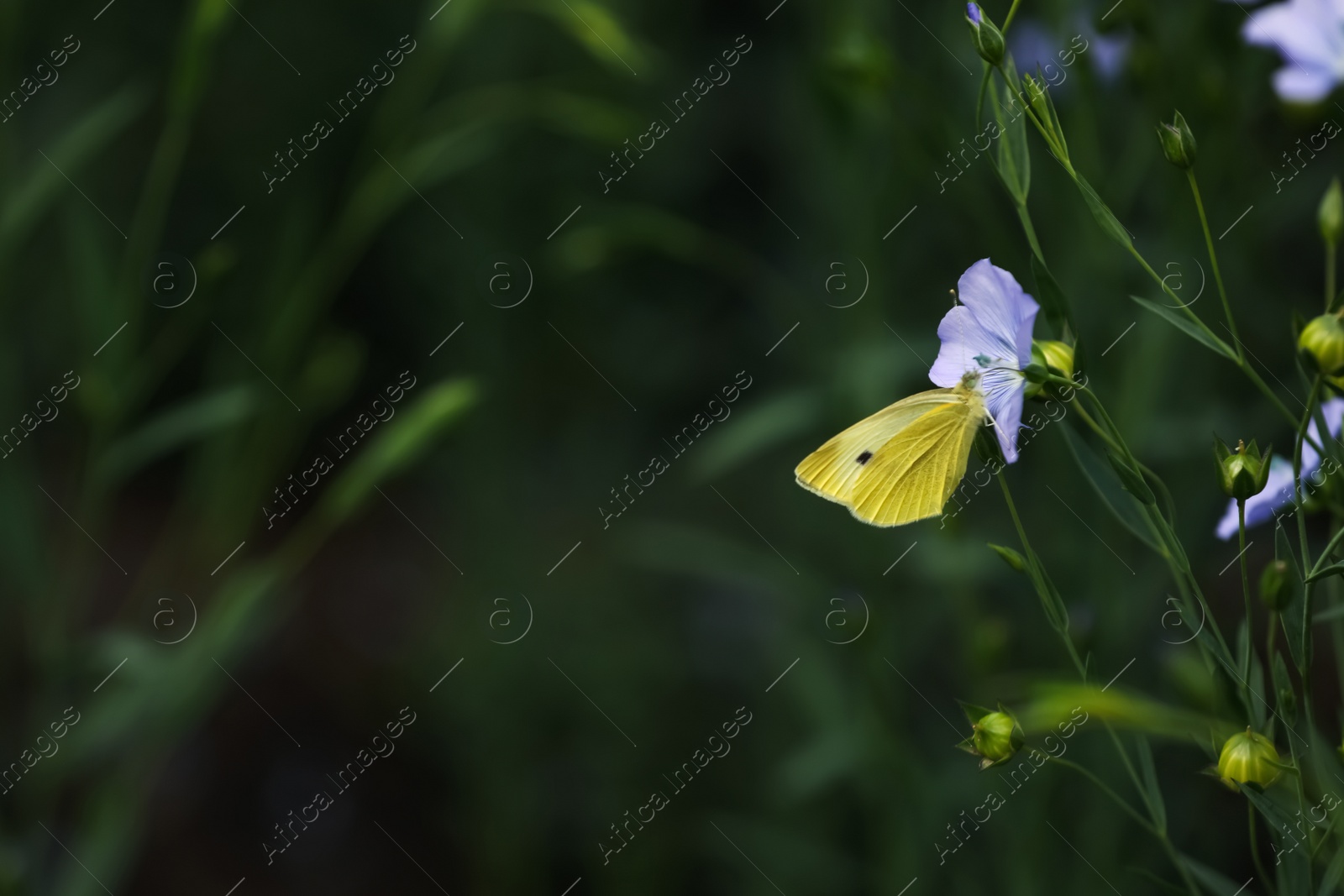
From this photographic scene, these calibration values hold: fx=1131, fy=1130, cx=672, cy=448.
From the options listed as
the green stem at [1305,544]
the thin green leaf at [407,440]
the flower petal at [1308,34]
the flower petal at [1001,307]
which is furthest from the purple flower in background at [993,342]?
the thin green leaf at [407,440]

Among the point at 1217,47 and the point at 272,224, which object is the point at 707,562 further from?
the point at 272,224

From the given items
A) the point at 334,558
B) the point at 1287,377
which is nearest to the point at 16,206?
the point at 1287,377

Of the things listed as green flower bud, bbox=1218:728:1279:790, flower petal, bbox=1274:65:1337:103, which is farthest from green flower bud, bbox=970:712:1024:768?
flower petal, bbox=1274:65:1337:103

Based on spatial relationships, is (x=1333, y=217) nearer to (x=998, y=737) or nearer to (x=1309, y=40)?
(x=1309, y=40)

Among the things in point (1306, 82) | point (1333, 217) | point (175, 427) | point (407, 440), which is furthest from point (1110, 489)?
point (175, 427)

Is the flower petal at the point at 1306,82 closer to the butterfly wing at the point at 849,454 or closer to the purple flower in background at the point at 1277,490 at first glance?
the purple flower in background at the point at 1277,490

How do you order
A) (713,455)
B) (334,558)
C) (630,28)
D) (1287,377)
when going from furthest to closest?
(334,558) → (630,28) → (1287,377) → (713,455)

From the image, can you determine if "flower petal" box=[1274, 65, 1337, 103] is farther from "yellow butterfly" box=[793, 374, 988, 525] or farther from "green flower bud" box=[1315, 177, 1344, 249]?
"yellow butterfly" box=[793, 374, 988, 525]
